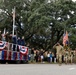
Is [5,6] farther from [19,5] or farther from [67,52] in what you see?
[67,52]

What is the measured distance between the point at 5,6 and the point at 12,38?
22483 millimetres

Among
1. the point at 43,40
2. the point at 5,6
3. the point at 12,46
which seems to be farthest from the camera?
the point at 43,40

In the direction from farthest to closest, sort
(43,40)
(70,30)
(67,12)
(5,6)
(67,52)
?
1. (43,40)
2. (5,6)
3. (67,12)
4. (70,30)
5. (67,52)

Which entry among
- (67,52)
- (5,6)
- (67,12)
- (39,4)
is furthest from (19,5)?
(67,52)

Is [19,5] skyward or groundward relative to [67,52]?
skyward

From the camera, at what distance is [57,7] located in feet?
143

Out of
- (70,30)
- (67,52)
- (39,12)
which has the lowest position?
(67,52)

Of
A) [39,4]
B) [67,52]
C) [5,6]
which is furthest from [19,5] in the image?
[67,52]

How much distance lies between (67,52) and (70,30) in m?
11.7

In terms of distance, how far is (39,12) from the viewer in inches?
1676

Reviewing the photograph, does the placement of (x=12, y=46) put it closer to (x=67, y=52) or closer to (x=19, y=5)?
(x=67, y=52)

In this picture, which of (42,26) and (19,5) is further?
(19,5)

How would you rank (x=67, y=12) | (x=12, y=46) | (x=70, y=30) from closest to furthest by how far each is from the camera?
(x=12, y=46)
(x=70, y=30)
(x=67, y=12)

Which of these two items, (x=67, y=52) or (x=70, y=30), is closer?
(x=67, y=52)
